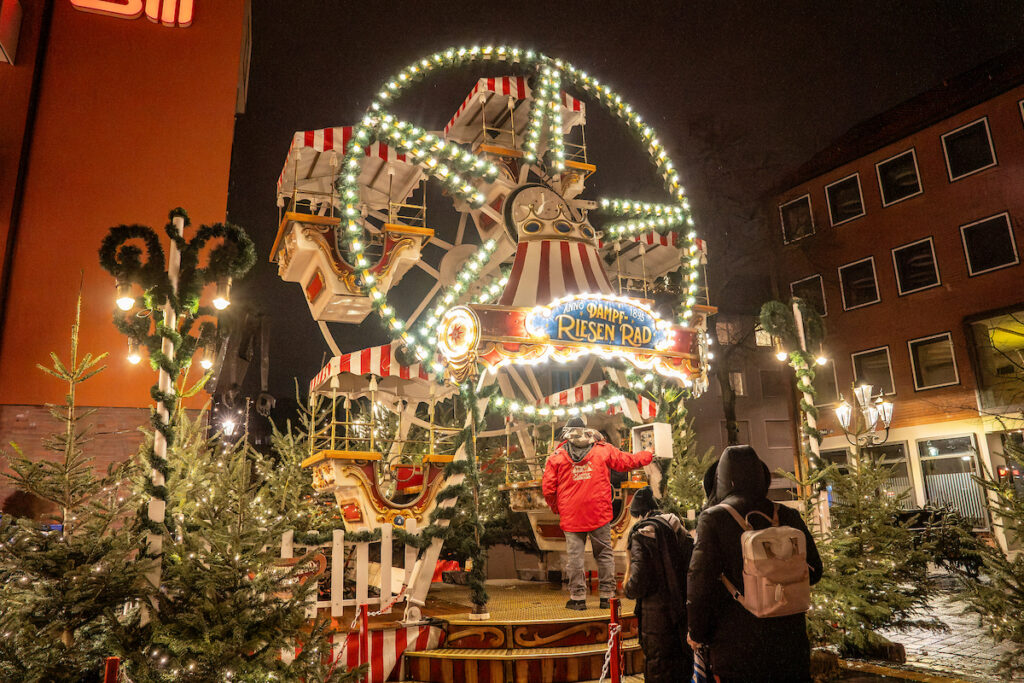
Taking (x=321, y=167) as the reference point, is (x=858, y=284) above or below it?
above

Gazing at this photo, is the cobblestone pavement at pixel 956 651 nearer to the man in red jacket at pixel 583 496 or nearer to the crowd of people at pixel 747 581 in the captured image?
the crowd of people at pixel 747 581

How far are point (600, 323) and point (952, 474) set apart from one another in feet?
56.1

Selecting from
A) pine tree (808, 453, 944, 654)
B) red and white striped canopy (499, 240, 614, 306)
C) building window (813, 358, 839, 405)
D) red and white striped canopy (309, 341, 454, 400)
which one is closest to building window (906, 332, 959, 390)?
building window (813, 358, 839, 405)

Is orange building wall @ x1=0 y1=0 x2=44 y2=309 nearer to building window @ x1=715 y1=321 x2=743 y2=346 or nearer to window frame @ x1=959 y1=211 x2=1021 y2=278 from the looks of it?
building window @ x1=715 y1=321 x2=743 y2=346

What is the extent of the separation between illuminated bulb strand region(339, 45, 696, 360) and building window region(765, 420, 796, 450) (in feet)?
64.8

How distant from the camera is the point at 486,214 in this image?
11.4 m

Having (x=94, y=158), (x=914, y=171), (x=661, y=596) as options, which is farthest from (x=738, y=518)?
(x=914, y=171)

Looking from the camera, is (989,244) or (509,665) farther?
(989,244)

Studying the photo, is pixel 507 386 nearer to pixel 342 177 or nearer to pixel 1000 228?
pixel 342 177

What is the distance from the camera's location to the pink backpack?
394 cm

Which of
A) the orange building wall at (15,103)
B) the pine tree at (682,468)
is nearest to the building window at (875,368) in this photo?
the pine tree at (682,468)

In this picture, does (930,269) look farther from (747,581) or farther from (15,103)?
(15,103)

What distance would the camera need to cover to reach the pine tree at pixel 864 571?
23.9ft

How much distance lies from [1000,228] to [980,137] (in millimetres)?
2922
